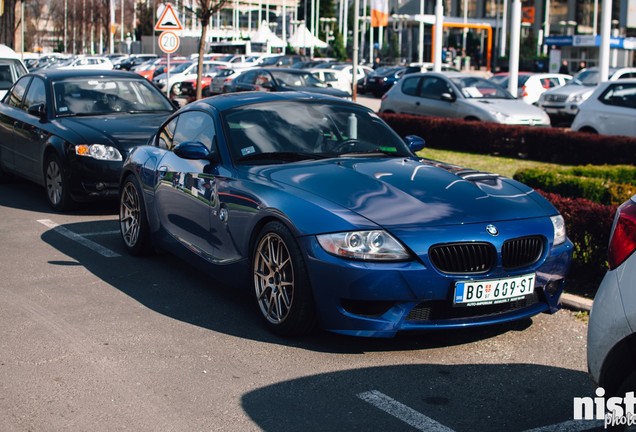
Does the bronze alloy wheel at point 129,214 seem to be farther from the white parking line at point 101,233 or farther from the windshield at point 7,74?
the windshield at point 7,74

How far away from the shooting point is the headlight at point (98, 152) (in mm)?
10703

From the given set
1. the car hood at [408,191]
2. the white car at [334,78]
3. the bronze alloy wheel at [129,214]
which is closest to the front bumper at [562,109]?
the white car at [334,78]

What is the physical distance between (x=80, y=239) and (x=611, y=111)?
10902mm

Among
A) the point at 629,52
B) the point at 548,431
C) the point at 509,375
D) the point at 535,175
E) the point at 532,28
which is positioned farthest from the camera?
the point at 532,28

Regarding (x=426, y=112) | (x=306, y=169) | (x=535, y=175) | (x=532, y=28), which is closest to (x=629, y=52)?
(x=532, y=28)

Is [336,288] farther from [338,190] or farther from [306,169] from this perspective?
[306,169]

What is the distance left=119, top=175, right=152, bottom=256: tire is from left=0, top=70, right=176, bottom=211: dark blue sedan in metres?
2.09

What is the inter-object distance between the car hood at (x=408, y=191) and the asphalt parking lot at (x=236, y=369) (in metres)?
0.83

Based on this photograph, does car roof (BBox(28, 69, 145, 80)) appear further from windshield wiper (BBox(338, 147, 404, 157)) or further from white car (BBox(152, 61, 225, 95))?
white car (BBox(152, 61, 225, 95))

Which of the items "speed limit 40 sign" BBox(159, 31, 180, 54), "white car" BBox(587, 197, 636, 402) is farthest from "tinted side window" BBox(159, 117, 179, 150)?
"speed limit 40 sign" BBox(159, 31, 180, 54)

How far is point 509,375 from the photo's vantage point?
541 cm

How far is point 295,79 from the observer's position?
26203mm

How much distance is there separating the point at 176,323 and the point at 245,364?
41.6 inches

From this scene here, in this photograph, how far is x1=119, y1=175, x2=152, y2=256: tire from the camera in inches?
326
